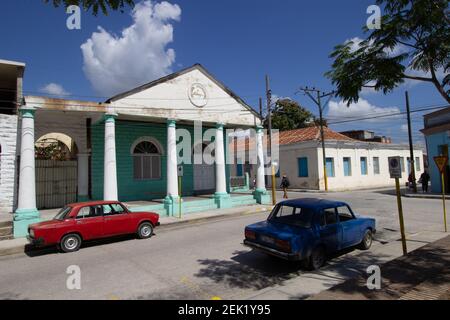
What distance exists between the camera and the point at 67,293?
18.8 ft

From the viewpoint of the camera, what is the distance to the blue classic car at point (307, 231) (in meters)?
6.38

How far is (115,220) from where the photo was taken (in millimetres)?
9789

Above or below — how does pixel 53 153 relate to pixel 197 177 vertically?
above

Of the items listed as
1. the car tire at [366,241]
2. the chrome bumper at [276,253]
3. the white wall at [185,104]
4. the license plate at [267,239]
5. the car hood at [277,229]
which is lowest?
the car tire at [366,241]

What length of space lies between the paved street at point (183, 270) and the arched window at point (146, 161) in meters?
7.05

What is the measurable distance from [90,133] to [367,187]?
26364mm

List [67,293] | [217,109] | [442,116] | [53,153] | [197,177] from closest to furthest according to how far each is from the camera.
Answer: [67,293], [217,109], [53,153], [197,177], [442,116]

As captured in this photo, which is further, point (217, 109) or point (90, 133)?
point (217, 109)

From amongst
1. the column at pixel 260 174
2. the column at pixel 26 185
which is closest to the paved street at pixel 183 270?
the column at pixel 26 185

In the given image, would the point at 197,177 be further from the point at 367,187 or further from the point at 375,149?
the point at 375,149

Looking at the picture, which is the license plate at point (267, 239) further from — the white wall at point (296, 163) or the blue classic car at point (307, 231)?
the white wall at point (296, 163)

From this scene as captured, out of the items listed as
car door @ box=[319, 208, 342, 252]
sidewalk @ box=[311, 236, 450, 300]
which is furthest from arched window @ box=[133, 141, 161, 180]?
sidewalk @ box=[311, 236, 450, 300]
